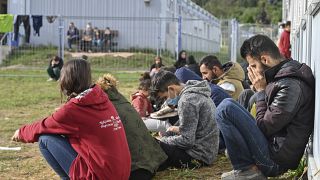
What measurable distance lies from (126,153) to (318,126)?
1.50 m

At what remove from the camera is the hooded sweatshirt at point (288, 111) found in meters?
4.25

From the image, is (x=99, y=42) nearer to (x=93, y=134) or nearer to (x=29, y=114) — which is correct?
(x=29, y=114)

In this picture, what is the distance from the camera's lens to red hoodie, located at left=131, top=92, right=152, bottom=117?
771cm

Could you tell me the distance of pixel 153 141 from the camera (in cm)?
536

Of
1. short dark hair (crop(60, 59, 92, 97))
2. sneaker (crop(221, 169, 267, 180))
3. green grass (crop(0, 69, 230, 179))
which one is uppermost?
short dark hair (crop(60, 59, 92, 97))

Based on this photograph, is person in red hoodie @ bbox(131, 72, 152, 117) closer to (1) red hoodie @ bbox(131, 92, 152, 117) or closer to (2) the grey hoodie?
(1) red hoodie @ bbox(131, 92, 152, 117)

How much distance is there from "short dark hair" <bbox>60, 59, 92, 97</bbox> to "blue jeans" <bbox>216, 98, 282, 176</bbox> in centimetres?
109

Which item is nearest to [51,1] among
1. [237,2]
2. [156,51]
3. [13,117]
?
[156,51]

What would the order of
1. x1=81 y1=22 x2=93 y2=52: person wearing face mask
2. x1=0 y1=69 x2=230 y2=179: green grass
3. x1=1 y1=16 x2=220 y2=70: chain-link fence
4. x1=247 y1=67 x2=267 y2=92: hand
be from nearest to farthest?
x1=247 y1=67 x2=267 y2=92: hand, x1=0 y1=69 x2=230 y2=179: green grass, x1=1 y1=16 x2=220 y2=70: chain-link fence, x1=81 y1=22 x2=93 y2=52: person wearing face mask

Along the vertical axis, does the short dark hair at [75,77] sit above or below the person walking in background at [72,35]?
below

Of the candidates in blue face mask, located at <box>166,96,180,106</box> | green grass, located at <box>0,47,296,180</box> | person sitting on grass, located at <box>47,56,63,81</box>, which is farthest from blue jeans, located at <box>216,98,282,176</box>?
person sitting on grass, located at <box>47,56,63,81</box>

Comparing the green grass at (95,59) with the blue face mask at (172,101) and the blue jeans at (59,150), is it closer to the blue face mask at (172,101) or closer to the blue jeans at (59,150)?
the blue face mask at (172,101)

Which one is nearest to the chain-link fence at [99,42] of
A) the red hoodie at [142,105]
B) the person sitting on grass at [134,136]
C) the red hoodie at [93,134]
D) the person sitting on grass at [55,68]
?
the person sitting on grass at [55,68]

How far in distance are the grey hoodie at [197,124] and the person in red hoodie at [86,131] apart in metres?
0.97
